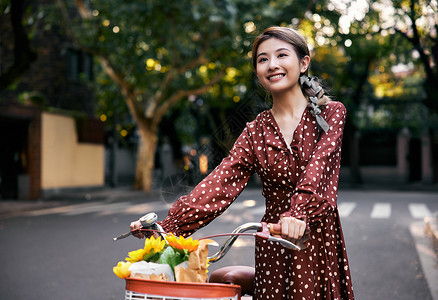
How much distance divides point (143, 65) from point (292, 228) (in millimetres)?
17259

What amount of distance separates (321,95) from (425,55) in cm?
908

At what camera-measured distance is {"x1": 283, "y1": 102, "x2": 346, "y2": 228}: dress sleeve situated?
1822 millimetres

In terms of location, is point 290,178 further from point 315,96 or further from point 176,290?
point 176,290

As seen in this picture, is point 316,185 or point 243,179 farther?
point 243,179

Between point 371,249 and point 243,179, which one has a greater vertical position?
point 243,179

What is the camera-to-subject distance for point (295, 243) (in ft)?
5.78

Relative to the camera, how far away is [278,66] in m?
2.13

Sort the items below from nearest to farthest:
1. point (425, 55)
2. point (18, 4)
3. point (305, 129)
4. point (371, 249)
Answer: point (305, 129)
point (371, 249)
point (425, 55)
point (18, 4)

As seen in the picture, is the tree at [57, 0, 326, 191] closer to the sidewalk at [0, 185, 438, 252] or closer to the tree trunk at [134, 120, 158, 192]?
the tree trunk at [134, 120, 158, 192]

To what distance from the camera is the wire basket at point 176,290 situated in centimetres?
148

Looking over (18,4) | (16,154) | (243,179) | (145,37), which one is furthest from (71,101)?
(243,179)

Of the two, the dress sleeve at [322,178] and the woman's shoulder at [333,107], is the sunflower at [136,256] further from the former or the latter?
the woman's shoulder at [333,107]

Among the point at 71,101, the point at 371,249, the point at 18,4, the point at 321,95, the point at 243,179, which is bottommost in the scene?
the point at 371,249

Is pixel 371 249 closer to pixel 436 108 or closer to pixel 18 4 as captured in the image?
pixel 436 108
